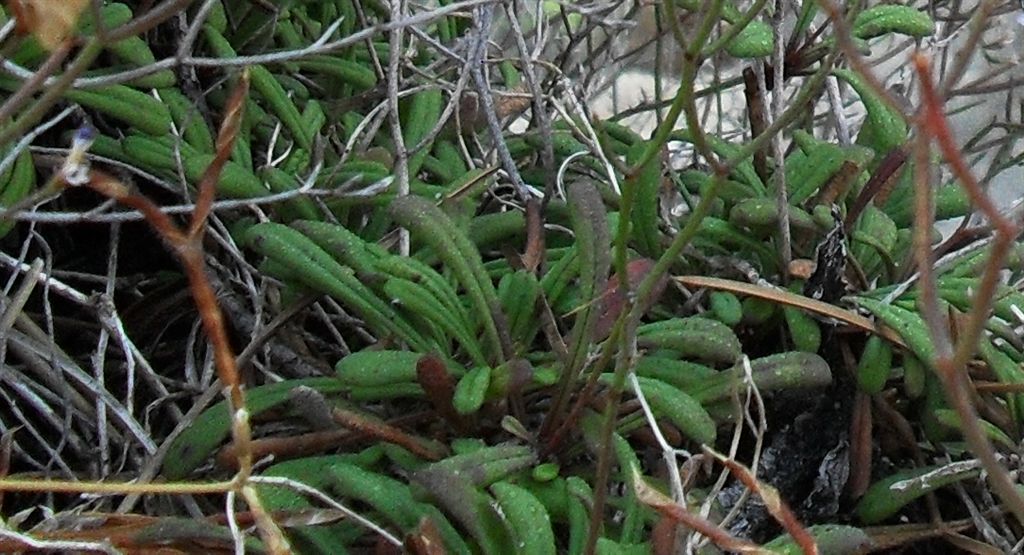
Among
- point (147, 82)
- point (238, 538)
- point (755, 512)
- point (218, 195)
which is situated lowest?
point (755, 512)

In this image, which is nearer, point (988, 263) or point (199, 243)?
point (988, 263)

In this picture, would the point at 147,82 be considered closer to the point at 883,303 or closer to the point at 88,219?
the point at 88,219

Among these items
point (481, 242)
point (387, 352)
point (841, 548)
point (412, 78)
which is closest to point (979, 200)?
point (841, 548)

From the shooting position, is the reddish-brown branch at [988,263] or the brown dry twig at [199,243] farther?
the brown dry twig at [199,243]

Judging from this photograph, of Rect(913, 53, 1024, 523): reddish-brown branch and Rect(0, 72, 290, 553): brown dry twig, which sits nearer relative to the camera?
Rect(913, 53, 1024, 523): reddish-brown branch

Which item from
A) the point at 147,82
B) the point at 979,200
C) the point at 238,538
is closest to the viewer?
the point at 979,200

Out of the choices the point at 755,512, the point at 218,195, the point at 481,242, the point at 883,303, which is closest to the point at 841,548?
the point at 755,512

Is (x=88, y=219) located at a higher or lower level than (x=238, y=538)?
higher

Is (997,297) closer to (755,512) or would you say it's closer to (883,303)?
(883,303)

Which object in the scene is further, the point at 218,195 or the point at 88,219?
the point at 218,195

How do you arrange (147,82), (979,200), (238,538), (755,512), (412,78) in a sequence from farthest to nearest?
(412,78)
(147,82)
(755,512)
(238,538)
(979,200)
